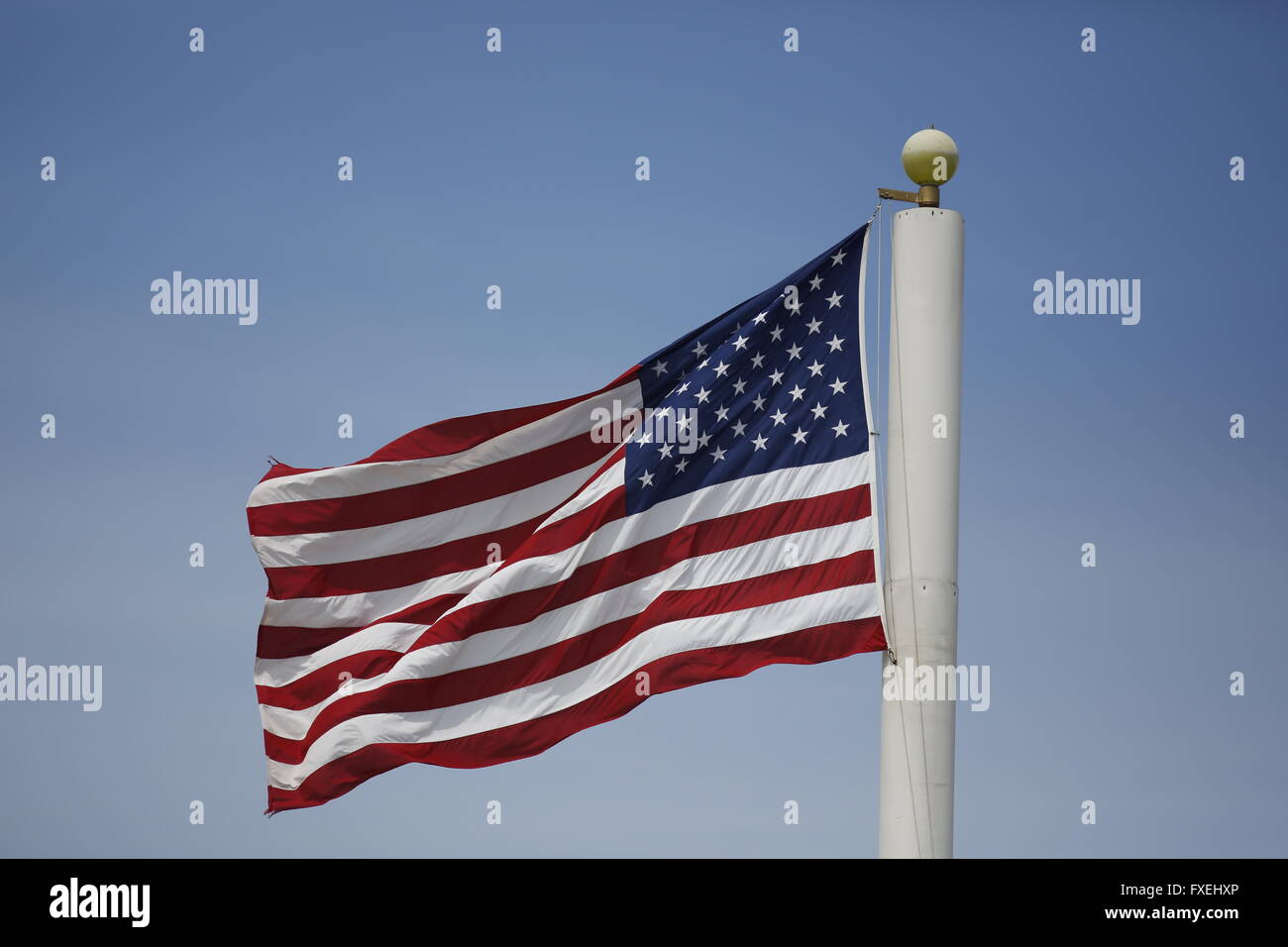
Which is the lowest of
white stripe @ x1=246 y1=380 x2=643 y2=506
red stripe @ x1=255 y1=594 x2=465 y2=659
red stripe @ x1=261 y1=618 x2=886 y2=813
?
red stripe @ x1=261 y1=618 x2=886 y2=813

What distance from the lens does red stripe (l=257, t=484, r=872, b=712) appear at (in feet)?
73.4

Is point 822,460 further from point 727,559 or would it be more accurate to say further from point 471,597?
point 471,597

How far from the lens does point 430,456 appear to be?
24.1 metres

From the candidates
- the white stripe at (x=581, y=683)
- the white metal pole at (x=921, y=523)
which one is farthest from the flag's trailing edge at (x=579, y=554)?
the white metal pole at (x=921, y=523)

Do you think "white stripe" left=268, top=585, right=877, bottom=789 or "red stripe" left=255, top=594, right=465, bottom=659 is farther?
"red stripe" left=255, top=594, right=465, bottom=659

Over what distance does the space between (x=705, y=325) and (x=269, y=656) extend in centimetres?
653

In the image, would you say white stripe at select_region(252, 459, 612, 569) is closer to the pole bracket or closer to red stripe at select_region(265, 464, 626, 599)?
red stripe at select_region(265, 464, 626, 599)

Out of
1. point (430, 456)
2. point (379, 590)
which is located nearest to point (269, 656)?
point (379, 590)

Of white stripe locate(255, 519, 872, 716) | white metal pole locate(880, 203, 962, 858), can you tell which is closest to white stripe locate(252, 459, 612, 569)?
white stripe locate(255, 519, 872, 716)

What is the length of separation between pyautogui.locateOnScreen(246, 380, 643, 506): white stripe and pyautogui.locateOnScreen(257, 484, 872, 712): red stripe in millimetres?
1492

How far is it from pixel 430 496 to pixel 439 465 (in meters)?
0.40

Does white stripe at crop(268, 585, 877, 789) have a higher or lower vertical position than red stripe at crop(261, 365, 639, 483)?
lower

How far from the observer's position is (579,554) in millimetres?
23062

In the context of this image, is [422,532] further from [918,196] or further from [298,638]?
[918,196]
